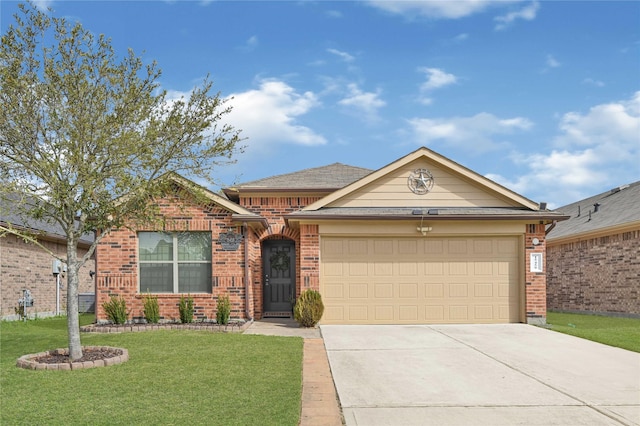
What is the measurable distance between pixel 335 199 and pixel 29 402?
31.2 feet

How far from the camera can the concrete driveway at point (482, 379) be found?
6304 mm

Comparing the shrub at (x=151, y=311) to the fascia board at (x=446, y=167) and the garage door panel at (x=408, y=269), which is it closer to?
the fascia board at (x=446, y=167)

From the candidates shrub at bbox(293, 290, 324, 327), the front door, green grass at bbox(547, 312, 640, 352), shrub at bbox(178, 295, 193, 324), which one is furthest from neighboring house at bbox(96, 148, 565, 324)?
the front door

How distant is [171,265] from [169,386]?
7.58 meters

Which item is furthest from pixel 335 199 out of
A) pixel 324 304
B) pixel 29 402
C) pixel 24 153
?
pixel 29 402

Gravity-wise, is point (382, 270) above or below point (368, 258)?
below

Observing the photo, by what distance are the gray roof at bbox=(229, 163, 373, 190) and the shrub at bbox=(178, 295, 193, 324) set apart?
3663 mm

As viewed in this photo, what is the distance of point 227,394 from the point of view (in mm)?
6969

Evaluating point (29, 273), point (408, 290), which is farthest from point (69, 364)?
point (29, 273)

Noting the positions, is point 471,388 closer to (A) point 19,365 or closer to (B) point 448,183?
(A) point 19,365

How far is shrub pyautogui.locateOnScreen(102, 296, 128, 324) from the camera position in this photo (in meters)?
14.1

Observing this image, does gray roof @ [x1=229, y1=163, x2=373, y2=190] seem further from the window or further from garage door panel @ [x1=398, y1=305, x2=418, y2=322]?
garage door panel @ [x1=398, y1=305, x2=418, y2=322]

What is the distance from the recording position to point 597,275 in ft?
64.0

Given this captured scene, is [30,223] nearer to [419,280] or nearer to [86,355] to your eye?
[86,355]
